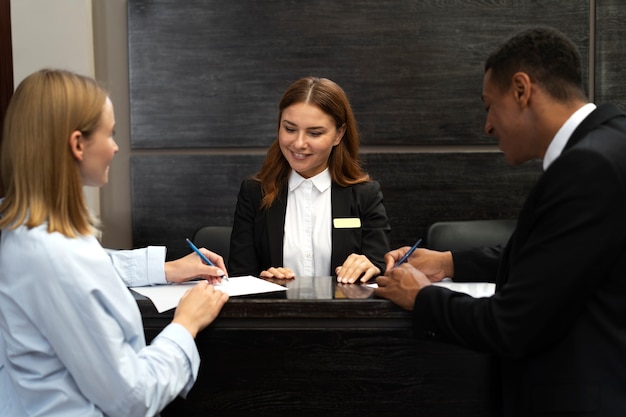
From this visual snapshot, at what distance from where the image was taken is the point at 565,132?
1.34 m

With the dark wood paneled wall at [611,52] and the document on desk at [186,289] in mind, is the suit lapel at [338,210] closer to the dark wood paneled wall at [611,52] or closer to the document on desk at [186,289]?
the document on desk at [186,289]

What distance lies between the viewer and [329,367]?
5.15ft

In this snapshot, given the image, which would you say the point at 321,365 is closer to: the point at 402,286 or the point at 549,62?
the point at 402,286

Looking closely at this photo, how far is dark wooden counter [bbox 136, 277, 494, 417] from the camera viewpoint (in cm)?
154

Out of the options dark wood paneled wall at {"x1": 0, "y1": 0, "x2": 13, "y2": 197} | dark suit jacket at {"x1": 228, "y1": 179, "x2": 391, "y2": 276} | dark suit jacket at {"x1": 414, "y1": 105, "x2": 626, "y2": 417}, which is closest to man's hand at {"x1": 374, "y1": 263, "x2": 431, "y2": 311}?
dark suit jacket at {"x1": 414, "y1": 105, "x2": 626, "y2": 417}

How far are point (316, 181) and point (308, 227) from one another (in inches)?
6.7

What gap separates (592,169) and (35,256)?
96 centimetres

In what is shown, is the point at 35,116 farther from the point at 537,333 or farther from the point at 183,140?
the point at 183,140

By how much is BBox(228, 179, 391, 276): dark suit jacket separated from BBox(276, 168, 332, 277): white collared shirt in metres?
0.02

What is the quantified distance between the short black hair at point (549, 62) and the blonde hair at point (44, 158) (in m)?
0.85

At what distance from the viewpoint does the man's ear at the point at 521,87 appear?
53.6 inches

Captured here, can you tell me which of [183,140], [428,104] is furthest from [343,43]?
[183,140]

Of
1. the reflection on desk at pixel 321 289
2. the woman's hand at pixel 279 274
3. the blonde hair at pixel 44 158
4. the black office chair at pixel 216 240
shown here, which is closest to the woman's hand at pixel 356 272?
the reflection on desk at pixel 321 289

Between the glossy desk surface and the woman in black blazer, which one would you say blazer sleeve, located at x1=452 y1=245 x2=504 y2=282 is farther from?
the woman in black blazer
